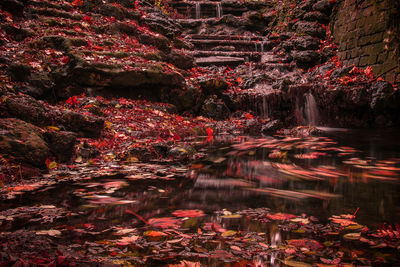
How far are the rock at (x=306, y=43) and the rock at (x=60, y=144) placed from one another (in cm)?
1177

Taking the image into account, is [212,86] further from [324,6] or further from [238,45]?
[324,6]

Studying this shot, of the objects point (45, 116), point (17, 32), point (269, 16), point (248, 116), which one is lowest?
point (45, 116)

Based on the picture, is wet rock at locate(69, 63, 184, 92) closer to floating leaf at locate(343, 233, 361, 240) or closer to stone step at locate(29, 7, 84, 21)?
stone step at locate(29, 7, 84, 21)

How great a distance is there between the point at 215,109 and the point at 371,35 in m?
6.42

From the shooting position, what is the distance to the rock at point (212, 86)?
8844 mm

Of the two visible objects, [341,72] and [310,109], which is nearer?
[310,109]

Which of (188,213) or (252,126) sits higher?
(252,126)

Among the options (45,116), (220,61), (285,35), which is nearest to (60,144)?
(45,116)

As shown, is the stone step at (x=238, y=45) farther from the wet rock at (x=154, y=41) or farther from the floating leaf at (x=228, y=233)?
the floating leaf at (x=228, y=233)

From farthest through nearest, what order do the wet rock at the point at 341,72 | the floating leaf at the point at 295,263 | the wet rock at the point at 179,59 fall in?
the wet rock at the point at 341,72, the wet rock at the point at 179,59, the floating leaf at the point at 295,263

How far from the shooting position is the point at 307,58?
11.8 meters

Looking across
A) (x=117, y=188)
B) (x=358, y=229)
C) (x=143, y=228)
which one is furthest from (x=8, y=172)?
(x=358, y=229)

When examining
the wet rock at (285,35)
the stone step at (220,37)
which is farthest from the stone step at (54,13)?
the wet rock at (285,35)

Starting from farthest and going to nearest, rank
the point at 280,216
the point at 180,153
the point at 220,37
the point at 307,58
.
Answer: the point at 220,37
the point at 307,58
the point at 180,153
the point at 280,216
